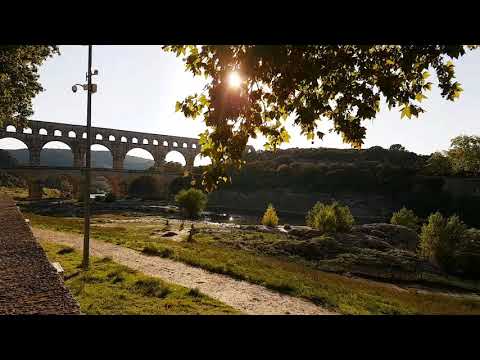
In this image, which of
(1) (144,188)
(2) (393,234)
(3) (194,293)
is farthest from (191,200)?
(1) (144,188)

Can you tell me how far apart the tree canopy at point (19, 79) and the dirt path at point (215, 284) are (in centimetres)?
842

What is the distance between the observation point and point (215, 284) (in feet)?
52.2

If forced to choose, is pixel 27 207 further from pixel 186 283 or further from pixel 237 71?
pixel 237 71

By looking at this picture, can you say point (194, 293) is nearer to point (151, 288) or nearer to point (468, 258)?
point (151, 288)

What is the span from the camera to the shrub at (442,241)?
1205 inches

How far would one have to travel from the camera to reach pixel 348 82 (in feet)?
17.1

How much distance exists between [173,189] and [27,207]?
1518 inches

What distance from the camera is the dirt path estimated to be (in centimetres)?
1296

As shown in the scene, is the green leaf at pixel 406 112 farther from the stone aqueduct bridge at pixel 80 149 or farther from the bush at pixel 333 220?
the stone aqueduct bridge at pixel 80 149

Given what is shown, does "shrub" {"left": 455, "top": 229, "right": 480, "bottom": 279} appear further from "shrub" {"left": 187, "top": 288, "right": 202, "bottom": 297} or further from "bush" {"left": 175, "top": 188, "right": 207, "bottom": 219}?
"bush" {"left": 175, "top": 188, "right": 207, "bottom": 219}

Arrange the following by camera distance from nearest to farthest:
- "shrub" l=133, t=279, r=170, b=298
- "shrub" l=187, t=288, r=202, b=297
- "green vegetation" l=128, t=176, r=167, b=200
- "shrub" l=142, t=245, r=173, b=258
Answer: "shrub" l=133, t=279, r=170, b=298 → "shrub" l=187, t=288, r=202, b=297 → "shrub" l=142, t=245, r=173, b=258 → "green vegetation" l=128, t=176, r=167, b=200

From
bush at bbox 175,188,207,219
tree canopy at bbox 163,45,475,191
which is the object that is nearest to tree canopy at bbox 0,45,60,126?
tree canopy at bbox 163,45,475,191

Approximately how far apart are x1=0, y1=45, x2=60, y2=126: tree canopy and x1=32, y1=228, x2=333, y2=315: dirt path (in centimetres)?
842
